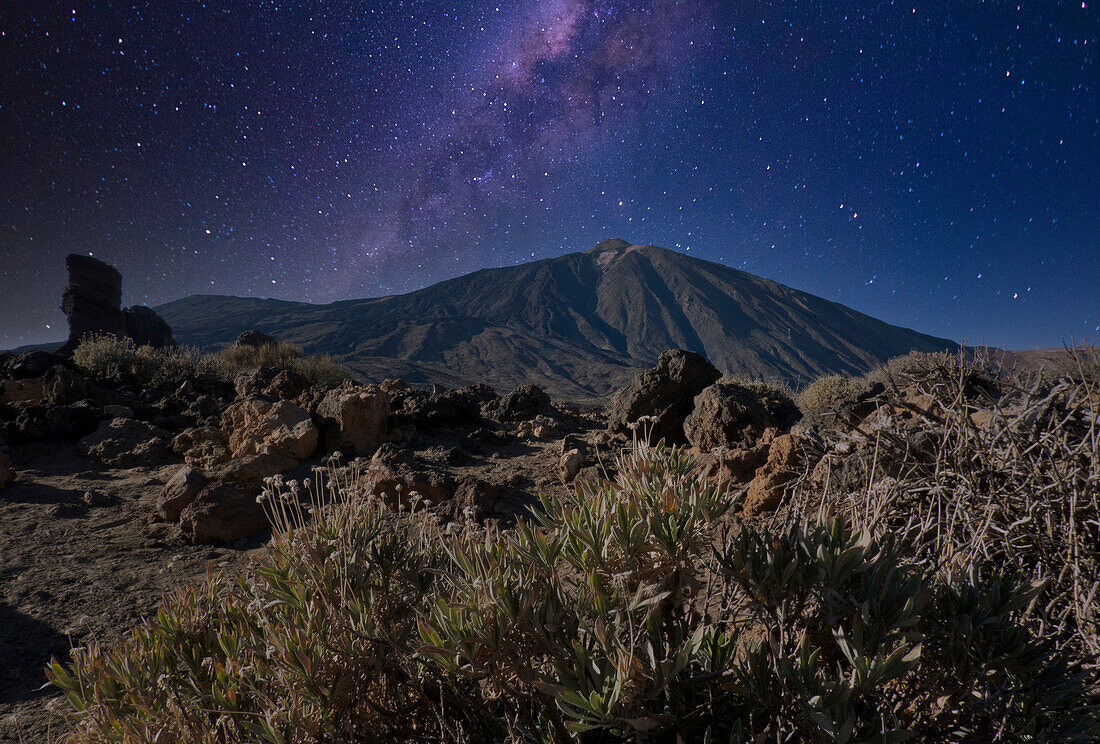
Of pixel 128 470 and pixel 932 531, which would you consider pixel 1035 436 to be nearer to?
pixel 932 531

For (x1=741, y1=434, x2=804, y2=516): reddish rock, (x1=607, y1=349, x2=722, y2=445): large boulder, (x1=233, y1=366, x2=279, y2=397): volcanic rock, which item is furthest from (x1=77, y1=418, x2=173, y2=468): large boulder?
(x1=741, y1=434, x2=804, y2=516): reddish rock

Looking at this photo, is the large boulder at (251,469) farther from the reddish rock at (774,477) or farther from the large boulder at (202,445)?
the reddish rock at (774,477)

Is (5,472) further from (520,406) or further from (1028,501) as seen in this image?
(1028,501)

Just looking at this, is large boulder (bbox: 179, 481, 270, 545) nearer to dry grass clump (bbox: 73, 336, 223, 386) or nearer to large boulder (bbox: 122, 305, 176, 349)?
dry grass clump (bbox: 73, 336, 223, 386)

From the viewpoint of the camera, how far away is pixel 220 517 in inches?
147

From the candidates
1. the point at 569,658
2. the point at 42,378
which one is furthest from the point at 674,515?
the point at 42,378

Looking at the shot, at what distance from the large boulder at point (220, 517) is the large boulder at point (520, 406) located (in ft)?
14.3

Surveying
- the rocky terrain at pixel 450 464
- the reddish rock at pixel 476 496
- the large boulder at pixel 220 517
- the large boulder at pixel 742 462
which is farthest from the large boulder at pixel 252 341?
the large boulder at pixel 742 462

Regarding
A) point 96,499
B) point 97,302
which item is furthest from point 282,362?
point 97,302

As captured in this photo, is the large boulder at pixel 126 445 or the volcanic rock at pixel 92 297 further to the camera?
the volcanic rock at pixel 92 297

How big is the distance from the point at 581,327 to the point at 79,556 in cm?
9427

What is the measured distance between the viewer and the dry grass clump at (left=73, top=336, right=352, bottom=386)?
888 cm

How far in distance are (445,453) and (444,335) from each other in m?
70.7

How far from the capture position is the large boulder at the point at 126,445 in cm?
553
